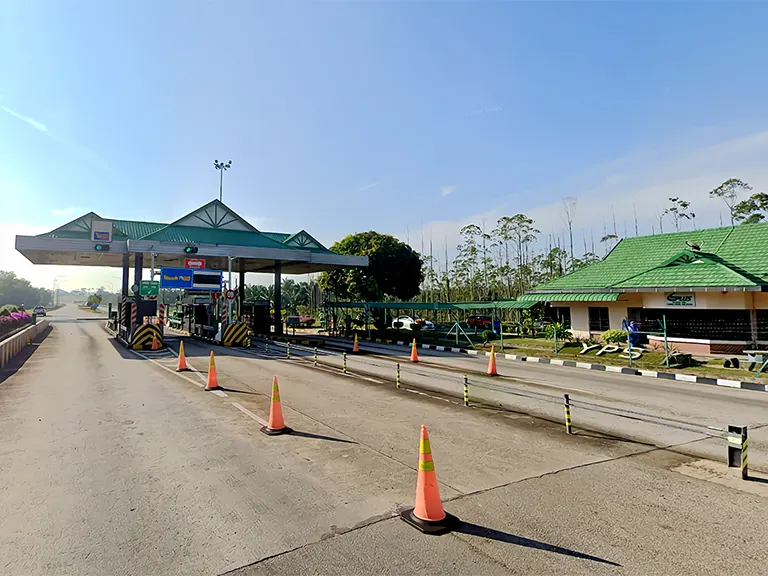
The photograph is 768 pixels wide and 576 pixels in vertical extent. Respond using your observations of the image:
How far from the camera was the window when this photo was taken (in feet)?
74.9

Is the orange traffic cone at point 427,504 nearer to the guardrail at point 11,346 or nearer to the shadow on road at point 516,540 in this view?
the shadow on road at point 516,540

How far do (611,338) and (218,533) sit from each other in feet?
65.8

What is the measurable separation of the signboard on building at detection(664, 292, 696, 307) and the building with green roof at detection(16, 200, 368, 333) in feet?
65.3

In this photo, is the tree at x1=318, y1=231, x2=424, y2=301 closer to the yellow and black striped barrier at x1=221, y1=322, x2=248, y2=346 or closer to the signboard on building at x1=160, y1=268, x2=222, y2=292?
the signboard on building at x1=160, y1=268, x2=222, y2=292

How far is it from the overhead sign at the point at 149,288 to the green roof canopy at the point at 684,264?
22.0 metres

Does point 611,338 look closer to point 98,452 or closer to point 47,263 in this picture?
point 98,452

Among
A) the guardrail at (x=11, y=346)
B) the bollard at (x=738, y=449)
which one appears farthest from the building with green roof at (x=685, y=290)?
the guardrail at (x=11, y=346)

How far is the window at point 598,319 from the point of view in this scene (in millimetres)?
22828

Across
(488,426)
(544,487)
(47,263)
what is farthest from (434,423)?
(47,263)

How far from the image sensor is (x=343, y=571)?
3592mm

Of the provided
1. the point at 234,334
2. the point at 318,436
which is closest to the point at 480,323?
the point at 234,334

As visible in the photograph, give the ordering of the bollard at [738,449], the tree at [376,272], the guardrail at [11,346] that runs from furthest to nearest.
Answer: the tree at [376,272] → the guardrail at [11,346] → the bollard at [738,449]

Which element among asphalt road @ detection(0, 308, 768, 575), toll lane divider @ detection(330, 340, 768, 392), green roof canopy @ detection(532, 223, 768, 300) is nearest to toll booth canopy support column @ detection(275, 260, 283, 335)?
toll lane divider @ detection(330, 340, 768, 392)

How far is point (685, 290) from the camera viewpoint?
18844 millimetres
